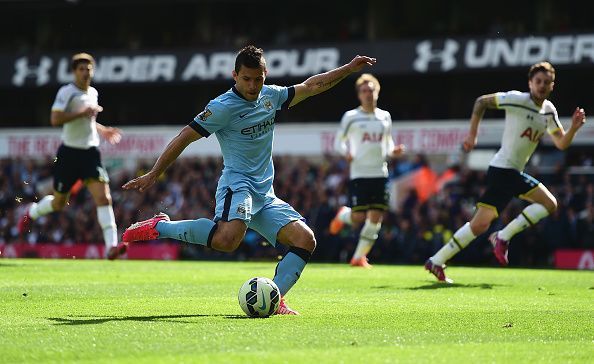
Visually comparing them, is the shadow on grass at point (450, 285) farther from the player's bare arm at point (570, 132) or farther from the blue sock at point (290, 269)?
the blue sock at point (290, 269)

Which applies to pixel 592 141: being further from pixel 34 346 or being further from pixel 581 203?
pixel 34 346

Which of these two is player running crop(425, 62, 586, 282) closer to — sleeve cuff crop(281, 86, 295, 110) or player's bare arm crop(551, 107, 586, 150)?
player's bare arm crop(551, 107, 586, 150)

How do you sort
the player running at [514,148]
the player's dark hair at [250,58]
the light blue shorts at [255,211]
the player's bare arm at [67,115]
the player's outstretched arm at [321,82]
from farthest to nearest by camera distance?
the player's bare arm at [67,115] < the player running at [514,148] < the player's outstretched arm at [321,82] < the light blue shorts at [255,211] < the player's dark hair at [250,58]

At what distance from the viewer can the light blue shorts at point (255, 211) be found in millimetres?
9320

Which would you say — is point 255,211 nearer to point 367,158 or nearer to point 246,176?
point 246,176

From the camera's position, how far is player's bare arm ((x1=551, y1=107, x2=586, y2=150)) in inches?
511

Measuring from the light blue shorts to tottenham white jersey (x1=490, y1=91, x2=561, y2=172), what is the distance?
5054 millimetres

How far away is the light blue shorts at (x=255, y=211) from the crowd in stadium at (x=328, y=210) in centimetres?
1042

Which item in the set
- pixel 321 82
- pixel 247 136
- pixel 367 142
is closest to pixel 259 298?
pixel 247 136

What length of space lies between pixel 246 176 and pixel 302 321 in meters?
1.54

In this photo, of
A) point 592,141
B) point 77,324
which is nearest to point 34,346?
point 77,324

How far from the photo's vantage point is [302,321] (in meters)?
8.68

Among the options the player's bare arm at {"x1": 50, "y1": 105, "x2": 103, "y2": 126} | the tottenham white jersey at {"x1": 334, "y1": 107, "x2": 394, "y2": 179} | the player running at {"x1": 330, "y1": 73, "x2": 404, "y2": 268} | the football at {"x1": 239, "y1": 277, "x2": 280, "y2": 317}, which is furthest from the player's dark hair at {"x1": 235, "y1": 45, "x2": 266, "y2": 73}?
the tottenham white jersey at {"x1": 334, "y1": 107, "x2": 394, "y2": 179}

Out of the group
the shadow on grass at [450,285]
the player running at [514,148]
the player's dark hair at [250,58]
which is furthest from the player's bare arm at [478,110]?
the player's dark hair at [250,58]
